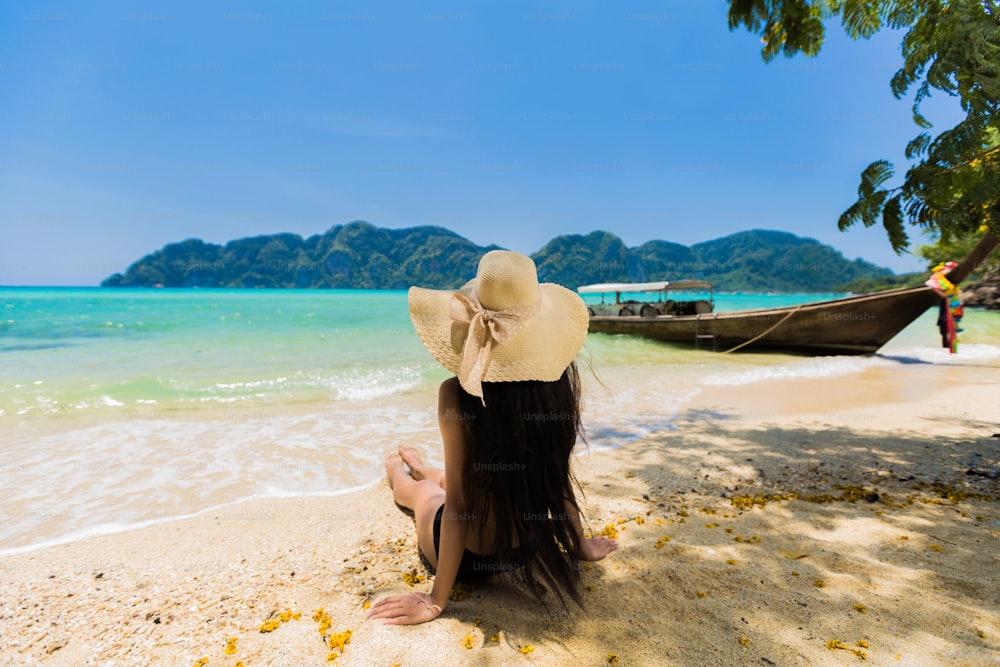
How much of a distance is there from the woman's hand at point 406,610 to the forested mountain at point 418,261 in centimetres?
8194

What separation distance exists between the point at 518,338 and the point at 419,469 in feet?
7.83

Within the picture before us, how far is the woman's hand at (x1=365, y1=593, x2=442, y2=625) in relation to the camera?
1.93 m

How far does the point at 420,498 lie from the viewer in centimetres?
286

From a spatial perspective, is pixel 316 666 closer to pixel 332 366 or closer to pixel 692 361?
pixel 332 366

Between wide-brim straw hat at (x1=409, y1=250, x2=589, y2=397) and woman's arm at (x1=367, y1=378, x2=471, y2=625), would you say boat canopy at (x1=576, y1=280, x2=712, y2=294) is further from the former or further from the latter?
woman's arm at (x1=367, y1=378, x2=471, y2=625)

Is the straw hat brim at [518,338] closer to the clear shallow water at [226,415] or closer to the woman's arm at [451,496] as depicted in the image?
the woman's arm at [451,496]

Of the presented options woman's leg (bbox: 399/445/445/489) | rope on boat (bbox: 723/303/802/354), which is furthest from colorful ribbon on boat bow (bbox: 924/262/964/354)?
woman's leg (bbox: 399/445/445/489)

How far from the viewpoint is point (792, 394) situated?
26.1ft

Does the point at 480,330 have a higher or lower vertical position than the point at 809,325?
higher

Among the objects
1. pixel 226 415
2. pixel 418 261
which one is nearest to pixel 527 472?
pixel 226 415

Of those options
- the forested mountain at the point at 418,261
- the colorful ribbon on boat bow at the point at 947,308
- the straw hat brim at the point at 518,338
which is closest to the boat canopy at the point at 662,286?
the colorful ribbon on boat bow at the point at 947,308

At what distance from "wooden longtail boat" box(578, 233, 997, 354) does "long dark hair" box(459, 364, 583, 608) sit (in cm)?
1400

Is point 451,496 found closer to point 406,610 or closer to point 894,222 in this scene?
point 406,610

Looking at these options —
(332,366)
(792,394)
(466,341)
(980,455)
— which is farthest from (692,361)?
(466,341)
